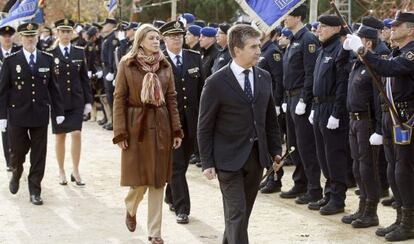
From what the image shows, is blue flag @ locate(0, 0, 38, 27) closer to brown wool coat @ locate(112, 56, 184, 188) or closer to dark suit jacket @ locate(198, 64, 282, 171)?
brown wool coat @ locate(112, 56, 184, 188)

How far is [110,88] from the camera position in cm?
1795

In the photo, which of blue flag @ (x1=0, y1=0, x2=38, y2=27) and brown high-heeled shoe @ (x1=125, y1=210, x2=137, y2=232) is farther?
blue flag @ (x1=0, y1=0, x2=38, y2=27)

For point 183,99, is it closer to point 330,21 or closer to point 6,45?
point 330,21

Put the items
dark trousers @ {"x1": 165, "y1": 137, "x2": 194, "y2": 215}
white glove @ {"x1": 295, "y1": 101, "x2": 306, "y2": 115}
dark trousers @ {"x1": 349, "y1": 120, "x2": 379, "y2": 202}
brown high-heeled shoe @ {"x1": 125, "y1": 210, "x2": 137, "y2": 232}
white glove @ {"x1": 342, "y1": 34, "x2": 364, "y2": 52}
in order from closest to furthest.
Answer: white glove @ {"x1": 342, "y1": 34, "x2": 364, "y2": 52} → brown high-heeled shoe @ {"x1": 125, "y1": 210, "x2": 137, "y2": 232} → dark trousers @ {"x1": 349, "y1": 120, "x2": 379, "y2": 202} → dark trousers @ {"x1": 165, "y1": 137, "x2": 194, "y2": 215} → white glove @ {"x1": 295, "y1": 101, "x2": 306, "y2": 115}

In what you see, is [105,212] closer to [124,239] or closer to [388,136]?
[124,239]

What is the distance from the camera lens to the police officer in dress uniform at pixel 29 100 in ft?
34.0

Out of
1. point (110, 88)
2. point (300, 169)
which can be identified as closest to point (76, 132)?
point (300, 169)

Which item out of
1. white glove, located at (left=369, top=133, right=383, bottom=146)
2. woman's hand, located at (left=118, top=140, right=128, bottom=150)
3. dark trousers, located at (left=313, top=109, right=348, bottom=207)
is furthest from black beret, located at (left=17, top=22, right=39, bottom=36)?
white glove, located at (left=369, top=133, right=383, bottom=146)

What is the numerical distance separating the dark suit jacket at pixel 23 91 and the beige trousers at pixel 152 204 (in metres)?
2.46

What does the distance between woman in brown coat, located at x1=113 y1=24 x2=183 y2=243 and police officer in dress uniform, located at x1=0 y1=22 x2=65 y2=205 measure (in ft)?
7.94

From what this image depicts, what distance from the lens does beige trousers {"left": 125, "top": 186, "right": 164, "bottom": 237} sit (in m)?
8.24

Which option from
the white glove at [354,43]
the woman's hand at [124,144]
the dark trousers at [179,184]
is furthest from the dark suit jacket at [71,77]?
the white glove at [354,43]

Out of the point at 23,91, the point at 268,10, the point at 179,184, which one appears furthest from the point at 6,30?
the point at 179,184

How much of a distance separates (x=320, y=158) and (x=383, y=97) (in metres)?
1.91
